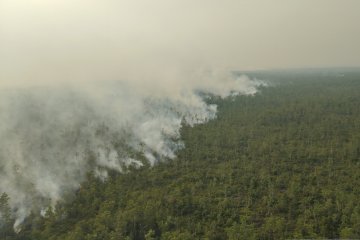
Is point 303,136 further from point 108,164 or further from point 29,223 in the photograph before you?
point 29,223

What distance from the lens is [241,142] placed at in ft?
404

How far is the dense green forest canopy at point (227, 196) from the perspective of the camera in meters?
68.3

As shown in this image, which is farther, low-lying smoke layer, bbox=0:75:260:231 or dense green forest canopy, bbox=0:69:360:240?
low-lying smoke layer, bbox=0:75:260:231

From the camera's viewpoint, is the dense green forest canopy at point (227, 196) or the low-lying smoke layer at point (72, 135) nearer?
the dense green forest canopy at point (227, 196)

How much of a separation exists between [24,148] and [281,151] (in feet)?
231

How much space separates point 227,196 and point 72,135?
57496mm

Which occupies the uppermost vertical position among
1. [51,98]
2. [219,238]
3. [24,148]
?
[51,98]

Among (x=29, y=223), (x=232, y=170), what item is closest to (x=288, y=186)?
(x=232, y=170)

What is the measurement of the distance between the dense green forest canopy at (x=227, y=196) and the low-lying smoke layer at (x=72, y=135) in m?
5.26

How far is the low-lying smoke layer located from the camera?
291 feet

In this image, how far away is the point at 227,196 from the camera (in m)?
83.2

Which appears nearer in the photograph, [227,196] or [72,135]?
[227,196]

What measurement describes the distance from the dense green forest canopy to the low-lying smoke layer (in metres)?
5.26

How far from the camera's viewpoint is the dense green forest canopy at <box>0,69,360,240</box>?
68.3 meters
